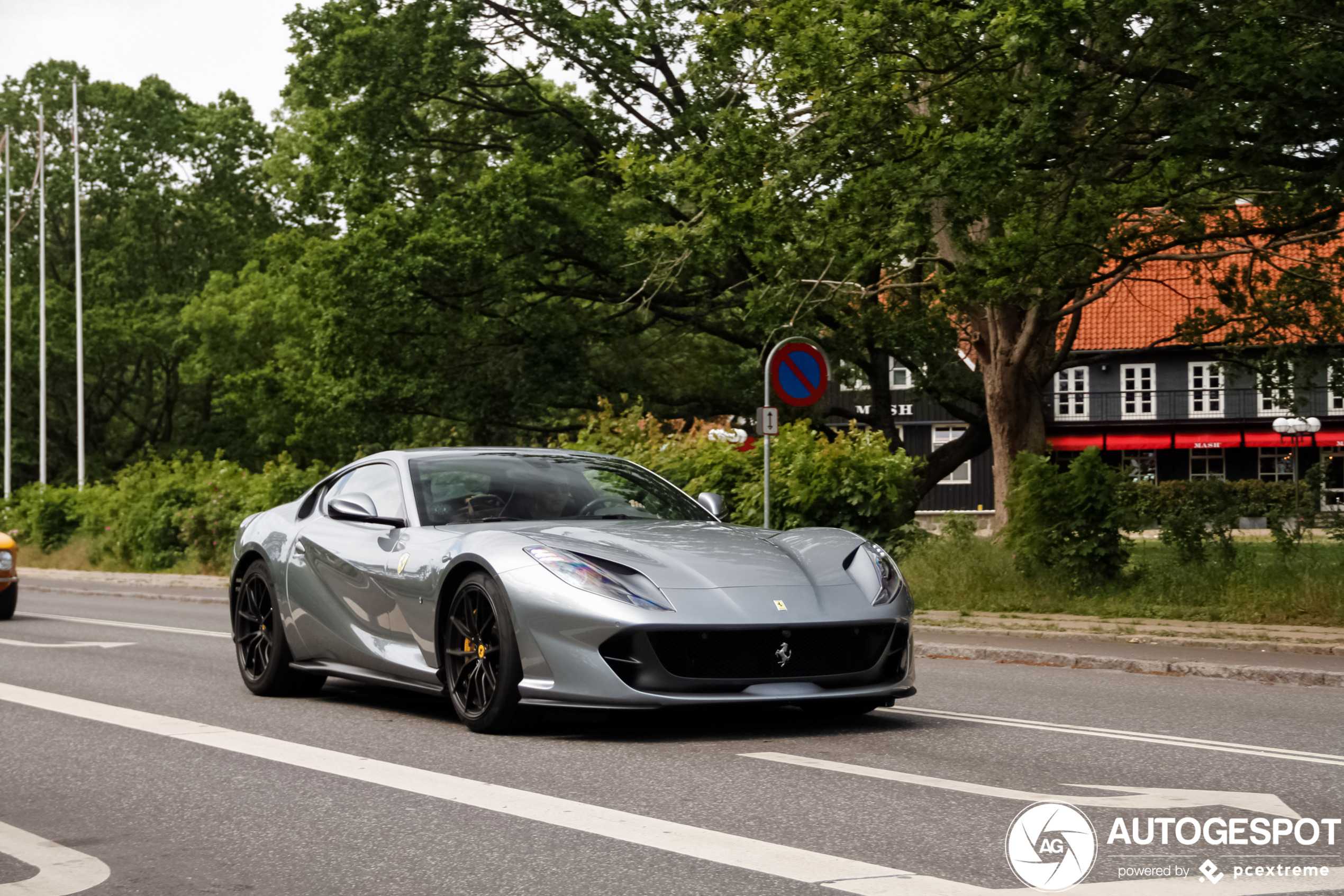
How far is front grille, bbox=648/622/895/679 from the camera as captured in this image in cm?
689

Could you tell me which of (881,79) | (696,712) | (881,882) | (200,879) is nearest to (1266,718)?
(696,712)

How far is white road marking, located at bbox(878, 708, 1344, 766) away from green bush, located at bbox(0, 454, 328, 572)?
1949cm

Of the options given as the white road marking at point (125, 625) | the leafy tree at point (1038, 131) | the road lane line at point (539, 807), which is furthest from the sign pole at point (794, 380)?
the road lane line at point (539, 807)

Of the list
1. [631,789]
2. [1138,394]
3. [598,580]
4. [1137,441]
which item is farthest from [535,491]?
[1138,394]

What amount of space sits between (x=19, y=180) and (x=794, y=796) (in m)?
63.8

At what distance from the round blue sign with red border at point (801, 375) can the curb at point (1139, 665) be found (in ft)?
11.8

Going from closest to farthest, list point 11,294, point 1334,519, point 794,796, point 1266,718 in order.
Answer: point 794,796 → point 1266,718 → point 1334,519 → point 11,294

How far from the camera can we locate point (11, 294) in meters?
60.9

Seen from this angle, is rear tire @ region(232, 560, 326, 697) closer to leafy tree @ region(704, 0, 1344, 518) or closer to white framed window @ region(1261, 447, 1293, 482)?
leafy tree @ region(704, 0, 1344, 518)

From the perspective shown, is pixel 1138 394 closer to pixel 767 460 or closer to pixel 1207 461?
pixel 1207 461

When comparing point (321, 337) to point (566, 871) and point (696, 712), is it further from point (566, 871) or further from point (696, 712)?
point (566, 871)

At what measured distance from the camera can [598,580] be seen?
7043mm

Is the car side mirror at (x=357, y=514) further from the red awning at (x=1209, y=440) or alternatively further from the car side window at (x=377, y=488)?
the red awning at (x=1209, y=440)

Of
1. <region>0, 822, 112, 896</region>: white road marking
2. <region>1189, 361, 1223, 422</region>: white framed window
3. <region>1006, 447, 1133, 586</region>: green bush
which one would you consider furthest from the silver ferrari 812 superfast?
<region>1189, 361, 1223, 422</region>: white framed window
